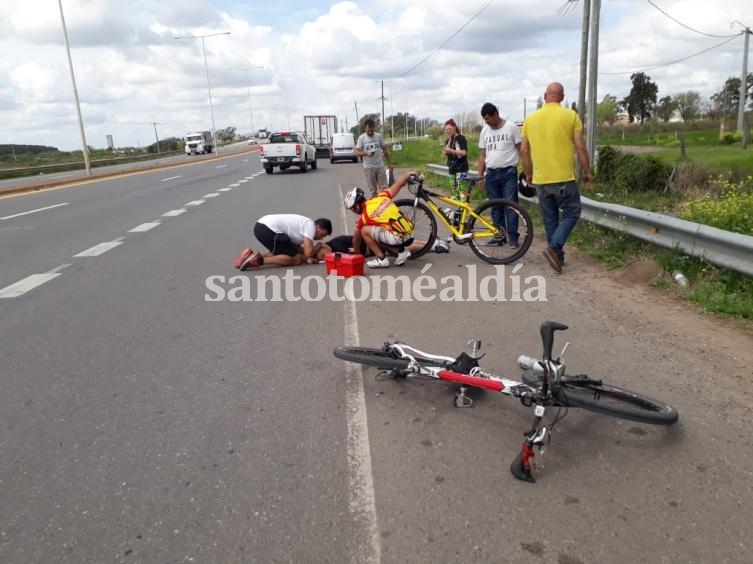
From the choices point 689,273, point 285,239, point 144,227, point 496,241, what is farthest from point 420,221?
point 144,227

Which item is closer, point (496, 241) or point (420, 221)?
point (496, 241)

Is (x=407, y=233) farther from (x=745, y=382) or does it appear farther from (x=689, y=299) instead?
(x=745, y=382)

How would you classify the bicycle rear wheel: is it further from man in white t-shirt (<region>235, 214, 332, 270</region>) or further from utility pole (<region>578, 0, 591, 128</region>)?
utility pole (<region>578, 0, 591, 128</region>)

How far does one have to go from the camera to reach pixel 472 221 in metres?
7.44

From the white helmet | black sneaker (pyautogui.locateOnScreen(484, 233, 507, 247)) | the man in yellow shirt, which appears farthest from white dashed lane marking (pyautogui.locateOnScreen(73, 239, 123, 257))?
the man in yellow shirt

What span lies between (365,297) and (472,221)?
6.64 feet

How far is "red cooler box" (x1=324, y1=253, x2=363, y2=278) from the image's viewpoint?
697 cm

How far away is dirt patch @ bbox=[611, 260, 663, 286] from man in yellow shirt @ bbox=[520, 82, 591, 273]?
672 millimetres

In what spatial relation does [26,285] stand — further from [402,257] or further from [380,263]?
[402,257]

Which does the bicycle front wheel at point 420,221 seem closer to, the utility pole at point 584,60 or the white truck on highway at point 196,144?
the utility pole at point 584,60

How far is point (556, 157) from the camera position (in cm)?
658

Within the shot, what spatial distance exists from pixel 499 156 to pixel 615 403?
17.2 ft

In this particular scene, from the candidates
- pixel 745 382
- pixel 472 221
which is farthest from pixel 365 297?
pixel 745 382

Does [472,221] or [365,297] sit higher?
[472,221]
